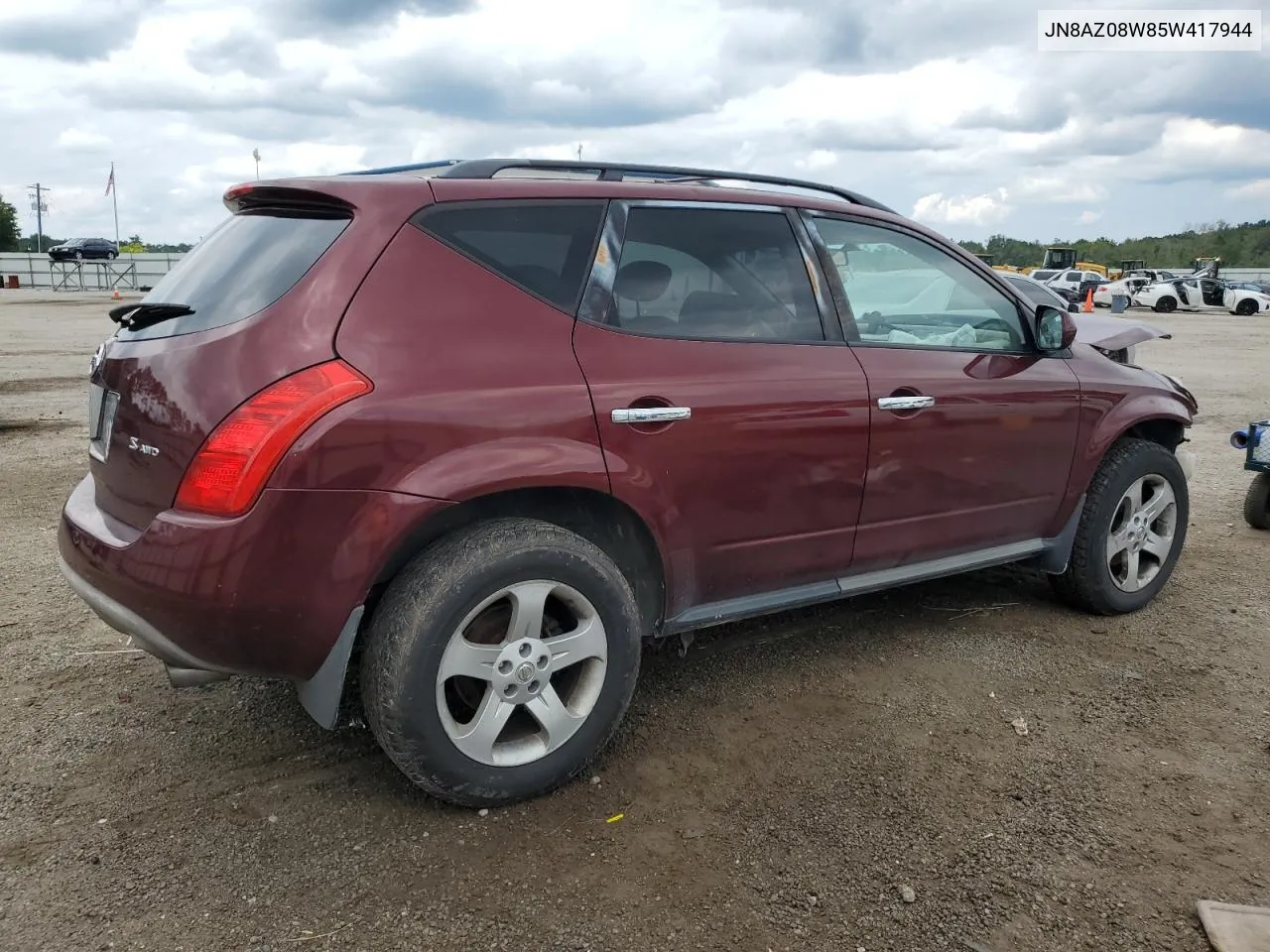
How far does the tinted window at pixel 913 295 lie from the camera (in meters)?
3.52

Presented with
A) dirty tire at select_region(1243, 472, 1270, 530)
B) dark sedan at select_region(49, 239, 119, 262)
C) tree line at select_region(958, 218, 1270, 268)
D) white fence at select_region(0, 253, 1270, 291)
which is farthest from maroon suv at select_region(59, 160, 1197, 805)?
tree line at select_region(958, 218, 1270, 268)

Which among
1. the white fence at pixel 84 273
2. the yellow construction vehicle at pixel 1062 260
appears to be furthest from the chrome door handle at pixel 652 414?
the yellow construction vehicle at pixel 1062 260

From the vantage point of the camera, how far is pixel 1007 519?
3934mm

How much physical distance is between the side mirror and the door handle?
0.74 meters

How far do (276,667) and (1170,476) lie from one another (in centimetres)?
385

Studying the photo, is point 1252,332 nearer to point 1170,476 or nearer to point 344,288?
point 1170,476

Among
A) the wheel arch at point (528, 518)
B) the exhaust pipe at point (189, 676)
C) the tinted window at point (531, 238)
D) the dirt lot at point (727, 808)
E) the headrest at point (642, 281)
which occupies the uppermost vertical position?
the tinted window at point (531, 238)

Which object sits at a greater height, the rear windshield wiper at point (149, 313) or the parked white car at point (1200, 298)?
the rear windshield wiper at point (149, 313)

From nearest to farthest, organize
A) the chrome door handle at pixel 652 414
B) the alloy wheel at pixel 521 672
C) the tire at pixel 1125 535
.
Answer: the alloy wheel at pixel 521 672, the chrome door handle at pixel 652 414, the tire at pixel 1125 535

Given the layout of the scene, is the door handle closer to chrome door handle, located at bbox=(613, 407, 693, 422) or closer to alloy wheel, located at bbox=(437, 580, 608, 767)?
chrome door handle, located at bbox=(613, 407, 693, 422)

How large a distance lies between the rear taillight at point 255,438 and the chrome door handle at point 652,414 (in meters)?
0.76

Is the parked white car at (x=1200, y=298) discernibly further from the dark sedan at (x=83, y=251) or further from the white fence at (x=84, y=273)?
the dark sedan at (x=83, y=251)

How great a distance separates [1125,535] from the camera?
4.29 meters

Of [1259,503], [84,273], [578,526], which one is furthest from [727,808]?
[84,273]
